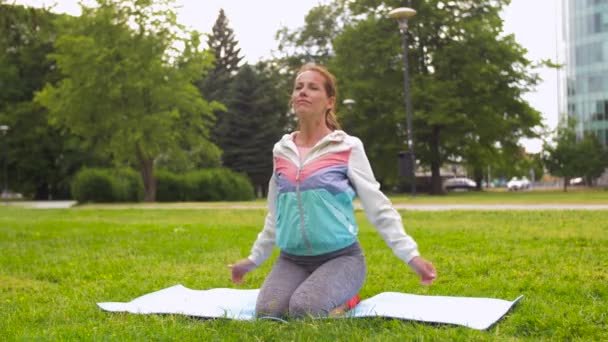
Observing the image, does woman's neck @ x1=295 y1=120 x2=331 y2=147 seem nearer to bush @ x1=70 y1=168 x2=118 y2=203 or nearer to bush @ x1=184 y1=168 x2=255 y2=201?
bush @ x1=70 y1=168 x2=118 y2=203

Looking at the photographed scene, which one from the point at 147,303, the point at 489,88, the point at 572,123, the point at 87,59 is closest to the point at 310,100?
the point at 147,303

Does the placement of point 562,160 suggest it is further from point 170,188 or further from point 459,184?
point 170,188

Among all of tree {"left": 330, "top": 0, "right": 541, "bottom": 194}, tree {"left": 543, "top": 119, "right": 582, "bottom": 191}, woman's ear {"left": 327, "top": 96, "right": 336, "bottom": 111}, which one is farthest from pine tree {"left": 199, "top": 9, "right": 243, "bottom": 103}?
woman's ear {"left": 327, "top": 96, "right": 336, "bottom": 111}

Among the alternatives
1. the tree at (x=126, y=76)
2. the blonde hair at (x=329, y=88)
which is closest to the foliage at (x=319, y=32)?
the tree at (x=126, y=76)

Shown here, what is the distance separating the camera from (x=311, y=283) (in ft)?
14.0

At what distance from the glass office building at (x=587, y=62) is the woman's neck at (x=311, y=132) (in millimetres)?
62873

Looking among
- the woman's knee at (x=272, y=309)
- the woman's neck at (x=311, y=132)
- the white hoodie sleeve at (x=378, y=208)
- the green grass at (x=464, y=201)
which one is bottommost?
the green grass at (x=464, y=201)

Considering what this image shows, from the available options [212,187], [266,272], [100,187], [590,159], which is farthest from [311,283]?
[590,159]

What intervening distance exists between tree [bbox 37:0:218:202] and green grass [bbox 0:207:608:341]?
1892cm

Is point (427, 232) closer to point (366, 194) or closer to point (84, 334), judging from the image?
point (366, 194)

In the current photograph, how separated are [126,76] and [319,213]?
1139 inches

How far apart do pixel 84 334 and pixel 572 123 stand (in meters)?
50.8

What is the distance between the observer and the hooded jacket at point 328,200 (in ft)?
14.0

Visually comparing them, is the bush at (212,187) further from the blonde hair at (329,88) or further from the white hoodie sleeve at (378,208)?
the white hoodie sleeve at (378,208)
